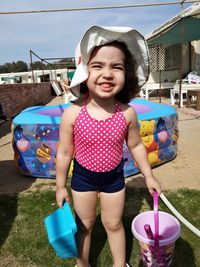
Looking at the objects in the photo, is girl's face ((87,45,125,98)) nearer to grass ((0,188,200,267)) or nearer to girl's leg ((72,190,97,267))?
girl's leg ((72,190,97,267))

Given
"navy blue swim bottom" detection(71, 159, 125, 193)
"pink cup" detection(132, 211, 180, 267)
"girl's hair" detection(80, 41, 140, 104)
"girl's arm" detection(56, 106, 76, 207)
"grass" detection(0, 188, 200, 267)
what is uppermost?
"girl's hair" detection(80, 41, 140, 104)

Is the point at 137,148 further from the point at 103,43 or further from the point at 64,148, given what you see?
the point at 103,43

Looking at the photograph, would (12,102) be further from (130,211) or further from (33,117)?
(130,211)

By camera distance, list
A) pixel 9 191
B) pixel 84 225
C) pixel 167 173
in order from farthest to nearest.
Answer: pixel 167 173 → pixel 9 191 → pixel 84 225

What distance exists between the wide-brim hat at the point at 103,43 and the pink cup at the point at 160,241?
3.47 ft

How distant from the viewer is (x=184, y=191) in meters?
3.55

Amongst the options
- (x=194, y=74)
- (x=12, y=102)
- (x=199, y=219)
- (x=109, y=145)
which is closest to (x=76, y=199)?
(x=109, y=145)

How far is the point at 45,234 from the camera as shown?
9.20 ft

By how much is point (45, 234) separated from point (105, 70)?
176cm

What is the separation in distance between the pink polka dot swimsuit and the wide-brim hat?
241 mm

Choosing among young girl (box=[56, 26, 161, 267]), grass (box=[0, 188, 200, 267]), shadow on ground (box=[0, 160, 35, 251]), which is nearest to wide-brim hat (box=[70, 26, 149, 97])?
young girl (box=[56, 26, 161, 267])

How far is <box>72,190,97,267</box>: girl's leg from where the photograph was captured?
203 centimetres

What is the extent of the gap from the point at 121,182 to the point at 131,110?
494mm

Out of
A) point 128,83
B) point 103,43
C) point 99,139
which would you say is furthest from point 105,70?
point 99,139
